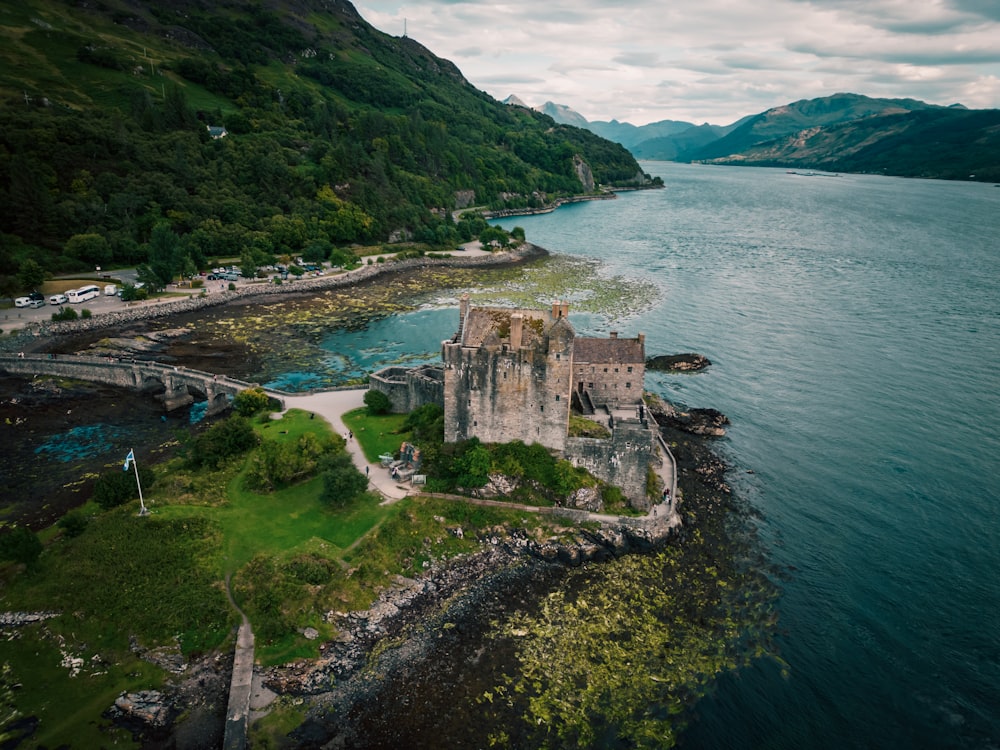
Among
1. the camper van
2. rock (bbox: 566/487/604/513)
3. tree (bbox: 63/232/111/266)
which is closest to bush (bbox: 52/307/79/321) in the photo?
the camper van

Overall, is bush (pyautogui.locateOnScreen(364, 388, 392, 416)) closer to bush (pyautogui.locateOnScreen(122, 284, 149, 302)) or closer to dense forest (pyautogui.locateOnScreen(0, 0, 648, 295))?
bush (pyautogui.locateOnScreen(122, 284, 149, 302))

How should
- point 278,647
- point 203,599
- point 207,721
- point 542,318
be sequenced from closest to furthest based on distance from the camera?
point 207,721
point 278,647
point 203,599
point 542,318

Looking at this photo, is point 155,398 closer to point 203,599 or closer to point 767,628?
point 203,599

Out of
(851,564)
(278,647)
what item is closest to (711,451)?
(851,564)

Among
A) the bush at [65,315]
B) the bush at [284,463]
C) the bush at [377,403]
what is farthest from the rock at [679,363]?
the bush at [65,315]

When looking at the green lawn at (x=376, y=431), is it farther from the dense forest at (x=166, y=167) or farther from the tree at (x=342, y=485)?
the dense forest at (x=166, y=167)

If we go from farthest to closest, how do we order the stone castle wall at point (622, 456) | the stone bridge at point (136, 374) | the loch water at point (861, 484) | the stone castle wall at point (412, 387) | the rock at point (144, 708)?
the stone bridge at point (136, 374)
the stone castle wall at point (412, 387)
the stone castle wall at point (622, 456)
the loch water at point (861, 484)
the rock at point (144, 708)
